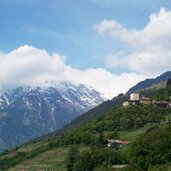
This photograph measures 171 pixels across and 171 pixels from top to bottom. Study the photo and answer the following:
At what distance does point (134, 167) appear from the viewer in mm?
152125

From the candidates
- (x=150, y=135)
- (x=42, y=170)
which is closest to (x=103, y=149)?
(x=42, y=170)

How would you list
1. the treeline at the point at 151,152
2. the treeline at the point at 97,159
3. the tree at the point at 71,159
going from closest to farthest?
the treeline at the point at 151,152, the treeline at the point at 97,159, the tree at the point at 71,159

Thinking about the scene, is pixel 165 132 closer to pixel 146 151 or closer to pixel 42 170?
pixel 146 151

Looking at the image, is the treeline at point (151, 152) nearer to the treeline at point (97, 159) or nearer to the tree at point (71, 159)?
the treeline at point (97, 159)

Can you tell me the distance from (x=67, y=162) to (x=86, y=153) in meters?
14.6

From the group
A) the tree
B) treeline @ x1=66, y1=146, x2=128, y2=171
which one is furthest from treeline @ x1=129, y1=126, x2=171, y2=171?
the tree

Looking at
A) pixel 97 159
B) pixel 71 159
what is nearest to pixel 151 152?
pixel 97 159

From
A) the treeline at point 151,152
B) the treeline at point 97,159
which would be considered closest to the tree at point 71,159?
the treeline at point 97,159

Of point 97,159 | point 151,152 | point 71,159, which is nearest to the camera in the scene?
point 151,152

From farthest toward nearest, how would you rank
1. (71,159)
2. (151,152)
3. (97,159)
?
(71,159), (97,159), (151,152)

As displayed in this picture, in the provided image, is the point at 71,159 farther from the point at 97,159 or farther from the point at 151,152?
the point at 151,152

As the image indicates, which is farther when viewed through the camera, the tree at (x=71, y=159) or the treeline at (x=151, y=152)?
the tree at (x=71, y=159)

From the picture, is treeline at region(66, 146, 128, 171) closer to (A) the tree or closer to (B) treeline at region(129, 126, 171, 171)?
(A) the tree

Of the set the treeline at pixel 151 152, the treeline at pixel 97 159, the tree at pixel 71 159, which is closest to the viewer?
the treeline at pixel 151 152
